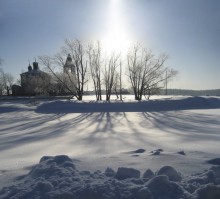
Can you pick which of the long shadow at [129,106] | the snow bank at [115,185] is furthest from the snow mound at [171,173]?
the long shadow at [129,106]

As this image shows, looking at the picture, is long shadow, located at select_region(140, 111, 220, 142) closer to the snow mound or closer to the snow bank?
the snow mound

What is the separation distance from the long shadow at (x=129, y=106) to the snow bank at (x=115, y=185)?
19168 mm

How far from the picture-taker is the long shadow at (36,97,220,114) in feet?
78.0

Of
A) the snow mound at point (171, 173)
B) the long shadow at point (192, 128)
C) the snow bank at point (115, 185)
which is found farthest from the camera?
the long shadow at point (192, 128)

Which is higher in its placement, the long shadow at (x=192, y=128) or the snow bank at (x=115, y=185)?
the snow bank at (x=115, y=185)

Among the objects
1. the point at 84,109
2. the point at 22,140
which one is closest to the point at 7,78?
the point at 84,109

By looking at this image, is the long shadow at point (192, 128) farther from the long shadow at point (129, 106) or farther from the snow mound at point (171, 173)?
the long shadow at point (129, 106)

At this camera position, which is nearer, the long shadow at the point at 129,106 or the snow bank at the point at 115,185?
the snow bank at the point at 115,185

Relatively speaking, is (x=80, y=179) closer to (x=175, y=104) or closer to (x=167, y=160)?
(x=167, y=160)

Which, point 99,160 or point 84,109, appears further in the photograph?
point 84,109

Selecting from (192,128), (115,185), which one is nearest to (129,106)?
(192,128)

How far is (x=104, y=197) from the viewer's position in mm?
3387

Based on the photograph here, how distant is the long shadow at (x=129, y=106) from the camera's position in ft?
78.0

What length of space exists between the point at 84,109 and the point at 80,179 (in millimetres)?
19972
